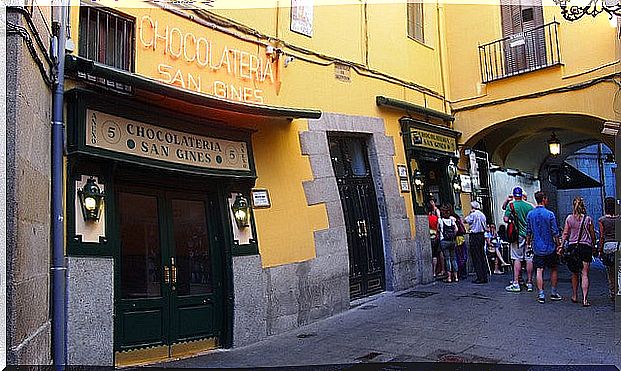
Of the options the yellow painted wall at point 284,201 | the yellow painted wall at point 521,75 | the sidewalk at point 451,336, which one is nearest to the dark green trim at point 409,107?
the yellow painted wall at point 521,75

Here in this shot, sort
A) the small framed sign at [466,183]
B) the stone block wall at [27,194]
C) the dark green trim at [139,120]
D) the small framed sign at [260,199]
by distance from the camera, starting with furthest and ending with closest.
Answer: the small framed sign at [466,183] → the small framed sign at [260,199] → the dark green trim at [139,120] → the stone block wall at [27,194]

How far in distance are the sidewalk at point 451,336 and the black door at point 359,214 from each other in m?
0.51

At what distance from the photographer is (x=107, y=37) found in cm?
578

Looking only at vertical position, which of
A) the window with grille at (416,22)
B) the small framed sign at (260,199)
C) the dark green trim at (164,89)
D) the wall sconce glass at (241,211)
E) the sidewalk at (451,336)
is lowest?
the sidewalk at (451,336)

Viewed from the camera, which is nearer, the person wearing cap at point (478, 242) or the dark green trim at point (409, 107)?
the dark green trim at point (409, 107)

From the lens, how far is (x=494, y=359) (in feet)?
17.5

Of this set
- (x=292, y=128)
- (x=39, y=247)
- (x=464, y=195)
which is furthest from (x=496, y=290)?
(x=39, y=247)

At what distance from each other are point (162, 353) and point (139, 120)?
8.45 feet

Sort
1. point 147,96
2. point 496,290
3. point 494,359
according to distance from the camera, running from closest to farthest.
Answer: point 494,359, point 147,96, point 496,290

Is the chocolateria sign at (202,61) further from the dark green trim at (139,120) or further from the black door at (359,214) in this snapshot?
the black door at (359,214)

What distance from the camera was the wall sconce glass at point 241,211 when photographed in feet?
22.0

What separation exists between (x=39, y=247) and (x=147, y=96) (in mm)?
2073

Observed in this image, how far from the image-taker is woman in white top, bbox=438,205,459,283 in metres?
9.98

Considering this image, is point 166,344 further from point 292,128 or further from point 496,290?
point 496,290
